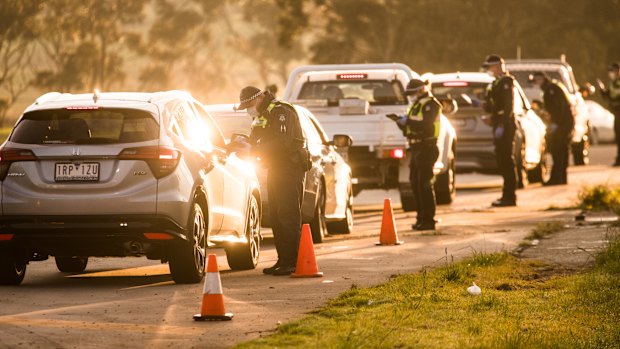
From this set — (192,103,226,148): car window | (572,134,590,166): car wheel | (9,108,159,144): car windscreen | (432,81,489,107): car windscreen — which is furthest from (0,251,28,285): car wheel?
(572,134,590,166): car wheel

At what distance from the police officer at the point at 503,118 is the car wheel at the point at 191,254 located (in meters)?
10.1

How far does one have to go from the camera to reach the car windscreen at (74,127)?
12.2 m

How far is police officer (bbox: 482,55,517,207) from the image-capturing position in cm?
2211

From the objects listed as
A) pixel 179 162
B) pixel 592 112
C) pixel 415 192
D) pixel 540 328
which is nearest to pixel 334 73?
pixel 415 192

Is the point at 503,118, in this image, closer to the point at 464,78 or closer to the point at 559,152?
the point at 464,78

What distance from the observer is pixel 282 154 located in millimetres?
13812

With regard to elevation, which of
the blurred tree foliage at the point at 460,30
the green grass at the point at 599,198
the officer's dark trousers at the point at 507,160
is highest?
the blurred tree foliage at the point at 460,30

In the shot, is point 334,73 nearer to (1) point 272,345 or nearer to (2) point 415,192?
(2) point 415,192

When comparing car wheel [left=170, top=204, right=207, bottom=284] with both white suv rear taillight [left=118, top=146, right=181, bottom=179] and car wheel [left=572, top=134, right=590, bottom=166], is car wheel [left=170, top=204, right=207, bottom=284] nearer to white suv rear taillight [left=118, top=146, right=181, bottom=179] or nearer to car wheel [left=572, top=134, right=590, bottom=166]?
white suv rear taillight [left=118, top=146, right=181, bottom=179]

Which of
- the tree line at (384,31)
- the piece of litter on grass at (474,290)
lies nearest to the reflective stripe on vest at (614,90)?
the piece of litter on grass at (474,290)

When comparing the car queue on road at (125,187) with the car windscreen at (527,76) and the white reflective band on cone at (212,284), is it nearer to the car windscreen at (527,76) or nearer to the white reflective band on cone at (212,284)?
the white reflective band on cone at (212,284)

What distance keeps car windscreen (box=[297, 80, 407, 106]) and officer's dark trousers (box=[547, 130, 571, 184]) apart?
639 centimetres

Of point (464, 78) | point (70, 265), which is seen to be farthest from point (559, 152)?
point (70, 265)

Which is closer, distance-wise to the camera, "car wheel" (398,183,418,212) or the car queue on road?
the car queue on road
